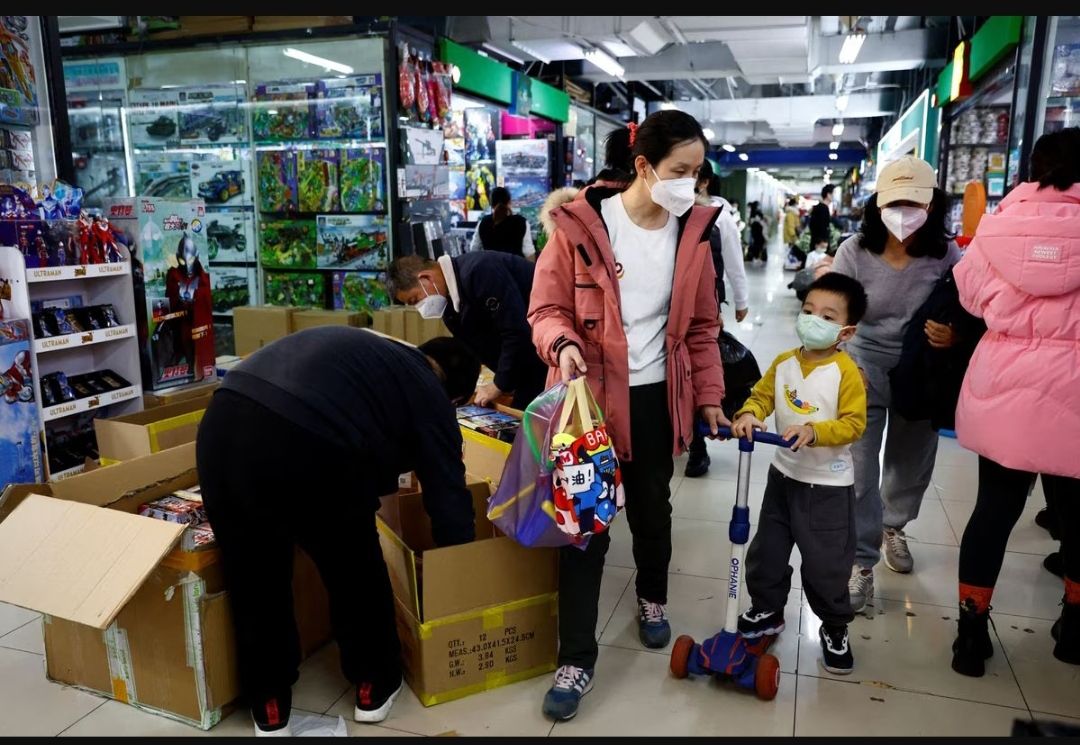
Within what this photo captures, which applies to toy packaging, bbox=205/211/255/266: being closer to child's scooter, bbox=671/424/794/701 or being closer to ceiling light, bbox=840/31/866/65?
child's scooter, bbox=671/424/794/701

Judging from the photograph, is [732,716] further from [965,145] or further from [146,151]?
[965,145]

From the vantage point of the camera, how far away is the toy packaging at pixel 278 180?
624cm

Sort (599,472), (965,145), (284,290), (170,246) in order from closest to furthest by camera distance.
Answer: (599,472), (170,246), (284,290), (965,145)

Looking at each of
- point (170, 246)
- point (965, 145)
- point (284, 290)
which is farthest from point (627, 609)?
point (965, 145)

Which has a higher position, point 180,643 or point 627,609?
point 180,643

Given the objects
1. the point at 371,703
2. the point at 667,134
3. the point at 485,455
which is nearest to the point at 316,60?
the point at 485,455

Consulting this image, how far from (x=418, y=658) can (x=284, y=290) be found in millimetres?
4785

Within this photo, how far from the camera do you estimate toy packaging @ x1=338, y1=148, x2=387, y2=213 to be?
5984mm

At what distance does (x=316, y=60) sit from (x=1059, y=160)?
5.20m

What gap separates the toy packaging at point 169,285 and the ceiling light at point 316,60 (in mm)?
2109

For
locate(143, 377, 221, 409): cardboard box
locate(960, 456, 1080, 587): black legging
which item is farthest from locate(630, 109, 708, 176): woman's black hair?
locate(143, 377, 221, 409): cardboard box

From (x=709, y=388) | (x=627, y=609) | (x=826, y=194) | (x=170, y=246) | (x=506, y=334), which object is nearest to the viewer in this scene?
(x=709, y=388)

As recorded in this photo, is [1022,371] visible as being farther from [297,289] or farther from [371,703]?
[297,289]

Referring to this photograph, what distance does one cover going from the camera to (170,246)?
13.7 feet
